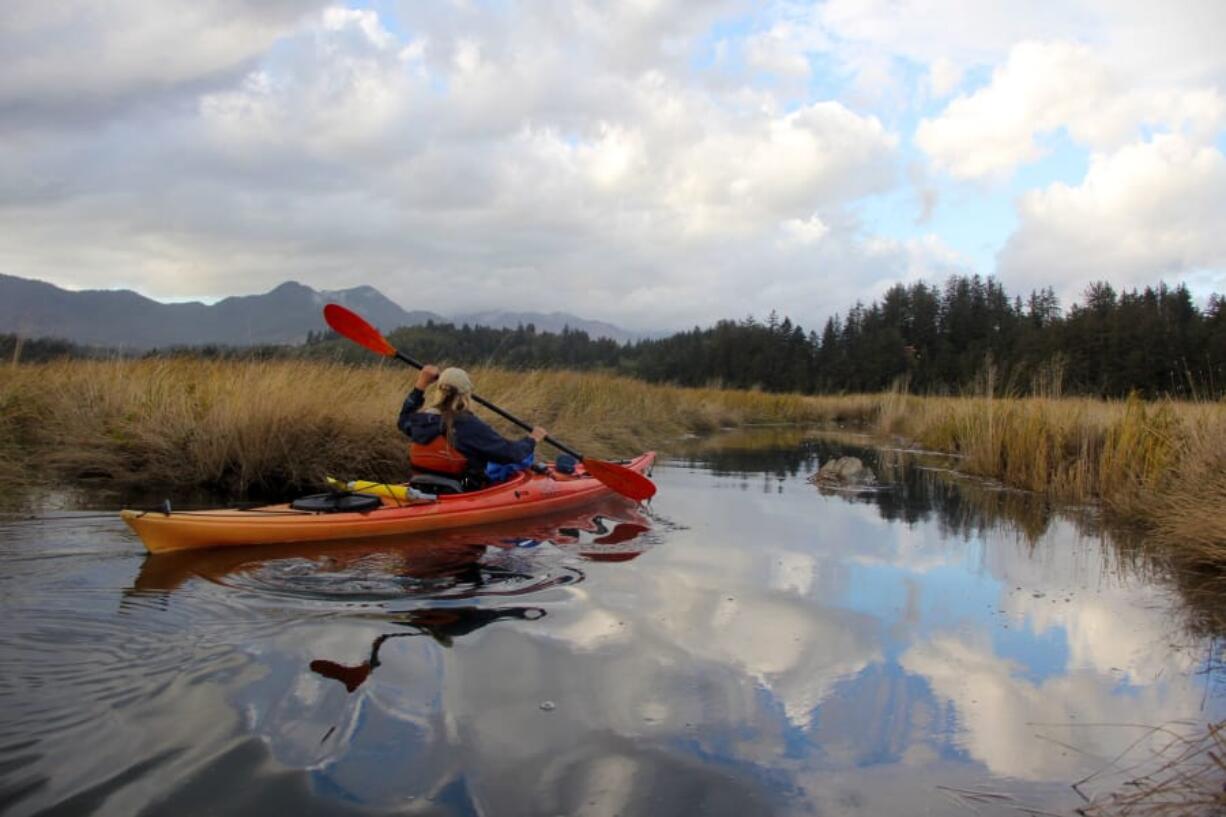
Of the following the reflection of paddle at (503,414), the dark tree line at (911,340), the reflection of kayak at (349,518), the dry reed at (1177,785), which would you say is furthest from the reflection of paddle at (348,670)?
the dark tree line at (911,340)

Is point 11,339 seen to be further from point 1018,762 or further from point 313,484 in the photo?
point 1018,762

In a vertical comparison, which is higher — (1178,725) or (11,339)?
(11,339)

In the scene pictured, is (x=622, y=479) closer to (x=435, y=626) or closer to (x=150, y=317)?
(x=435, y=626)

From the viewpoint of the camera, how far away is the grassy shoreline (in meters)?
7.56

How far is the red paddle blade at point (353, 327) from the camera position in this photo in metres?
8.65

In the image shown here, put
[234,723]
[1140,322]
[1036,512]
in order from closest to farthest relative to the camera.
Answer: [234,723]
[1036,512]
[1140,322]

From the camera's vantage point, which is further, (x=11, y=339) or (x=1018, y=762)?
(x=11, y=339)

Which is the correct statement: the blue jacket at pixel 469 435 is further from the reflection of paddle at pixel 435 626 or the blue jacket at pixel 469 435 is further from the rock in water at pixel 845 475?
the rock in water at pixel 845 475

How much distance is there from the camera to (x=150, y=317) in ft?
311

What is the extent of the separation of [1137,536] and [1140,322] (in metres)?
38.3

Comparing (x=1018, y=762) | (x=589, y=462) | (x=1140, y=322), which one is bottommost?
(x=1018, y=762)

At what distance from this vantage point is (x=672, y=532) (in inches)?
294

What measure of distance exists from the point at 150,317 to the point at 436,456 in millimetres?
101920

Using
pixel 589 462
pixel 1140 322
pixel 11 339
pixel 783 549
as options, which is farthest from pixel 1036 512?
pixel 1140 322
